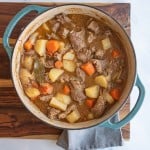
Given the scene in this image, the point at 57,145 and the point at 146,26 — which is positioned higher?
the point at 146,26

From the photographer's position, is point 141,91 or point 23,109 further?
point 23,109

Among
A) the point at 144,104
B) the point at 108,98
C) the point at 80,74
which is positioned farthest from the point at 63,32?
the point at 144,104

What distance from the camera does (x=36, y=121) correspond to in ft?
4.72

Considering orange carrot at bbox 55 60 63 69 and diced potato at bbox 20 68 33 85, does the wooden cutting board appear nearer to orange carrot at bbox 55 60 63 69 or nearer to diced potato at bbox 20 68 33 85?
diced potato at bbox 20 68 33 85

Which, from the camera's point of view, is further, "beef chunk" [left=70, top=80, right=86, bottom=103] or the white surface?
the white surface

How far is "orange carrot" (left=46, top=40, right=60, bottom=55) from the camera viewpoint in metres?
1.37

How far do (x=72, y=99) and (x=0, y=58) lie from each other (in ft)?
0.93

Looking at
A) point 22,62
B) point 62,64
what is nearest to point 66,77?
point 62,64

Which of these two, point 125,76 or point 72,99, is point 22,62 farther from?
point 125,76

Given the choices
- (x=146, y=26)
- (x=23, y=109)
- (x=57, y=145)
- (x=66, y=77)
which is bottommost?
(x=57, y=145)

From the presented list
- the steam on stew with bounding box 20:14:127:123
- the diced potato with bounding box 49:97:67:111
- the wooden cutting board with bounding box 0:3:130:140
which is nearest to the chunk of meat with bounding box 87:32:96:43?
the steam on stew with bounding box 20:14:127:123

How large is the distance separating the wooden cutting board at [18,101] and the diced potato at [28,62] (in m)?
0.08

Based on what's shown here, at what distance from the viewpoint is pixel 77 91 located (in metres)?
1.36

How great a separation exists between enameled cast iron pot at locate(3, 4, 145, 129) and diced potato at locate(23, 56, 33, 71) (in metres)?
0.02
